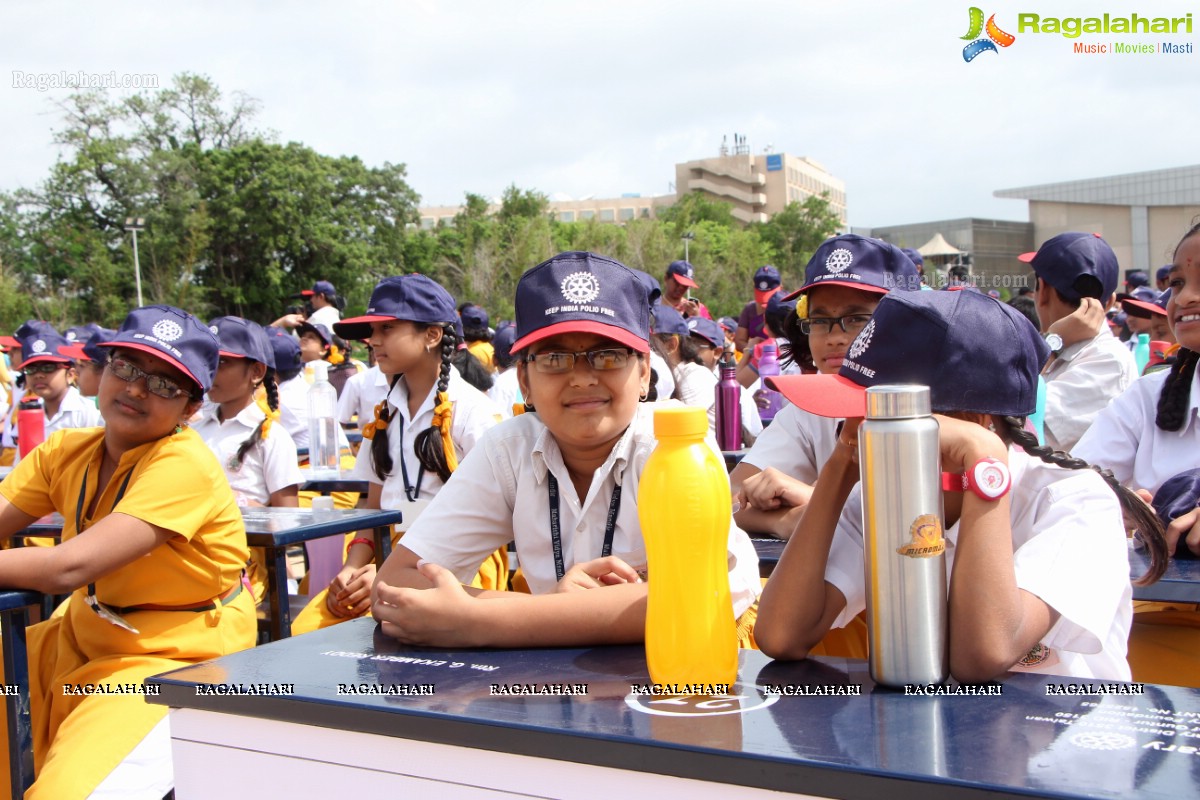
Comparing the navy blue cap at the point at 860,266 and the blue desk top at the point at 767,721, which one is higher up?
the navy blue cap at the point at 860,266

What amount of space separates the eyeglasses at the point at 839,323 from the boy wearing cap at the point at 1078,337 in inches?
68.0

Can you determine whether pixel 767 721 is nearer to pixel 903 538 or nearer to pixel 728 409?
pixel 903 538

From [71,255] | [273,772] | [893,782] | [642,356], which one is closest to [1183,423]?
[642,356]

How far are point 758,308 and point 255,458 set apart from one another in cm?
614

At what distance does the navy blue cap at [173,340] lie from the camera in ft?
9.49

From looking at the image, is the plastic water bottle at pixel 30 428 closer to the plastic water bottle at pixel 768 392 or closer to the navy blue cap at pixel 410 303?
the navy blue cap at pixel 410 303

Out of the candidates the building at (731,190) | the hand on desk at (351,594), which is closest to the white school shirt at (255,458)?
the hand on desk at (351,594)

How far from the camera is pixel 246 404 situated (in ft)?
15.7

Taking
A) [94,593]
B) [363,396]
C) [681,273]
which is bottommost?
[94,593]

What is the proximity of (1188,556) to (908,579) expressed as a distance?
163 centimetres

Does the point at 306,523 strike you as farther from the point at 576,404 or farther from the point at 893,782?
the point at 893,782

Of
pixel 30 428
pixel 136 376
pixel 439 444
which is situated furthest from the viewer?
pixel 30 428

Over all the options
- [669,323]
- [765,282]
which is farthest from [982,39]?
[669,323]

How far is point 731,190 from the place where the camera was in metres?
106
